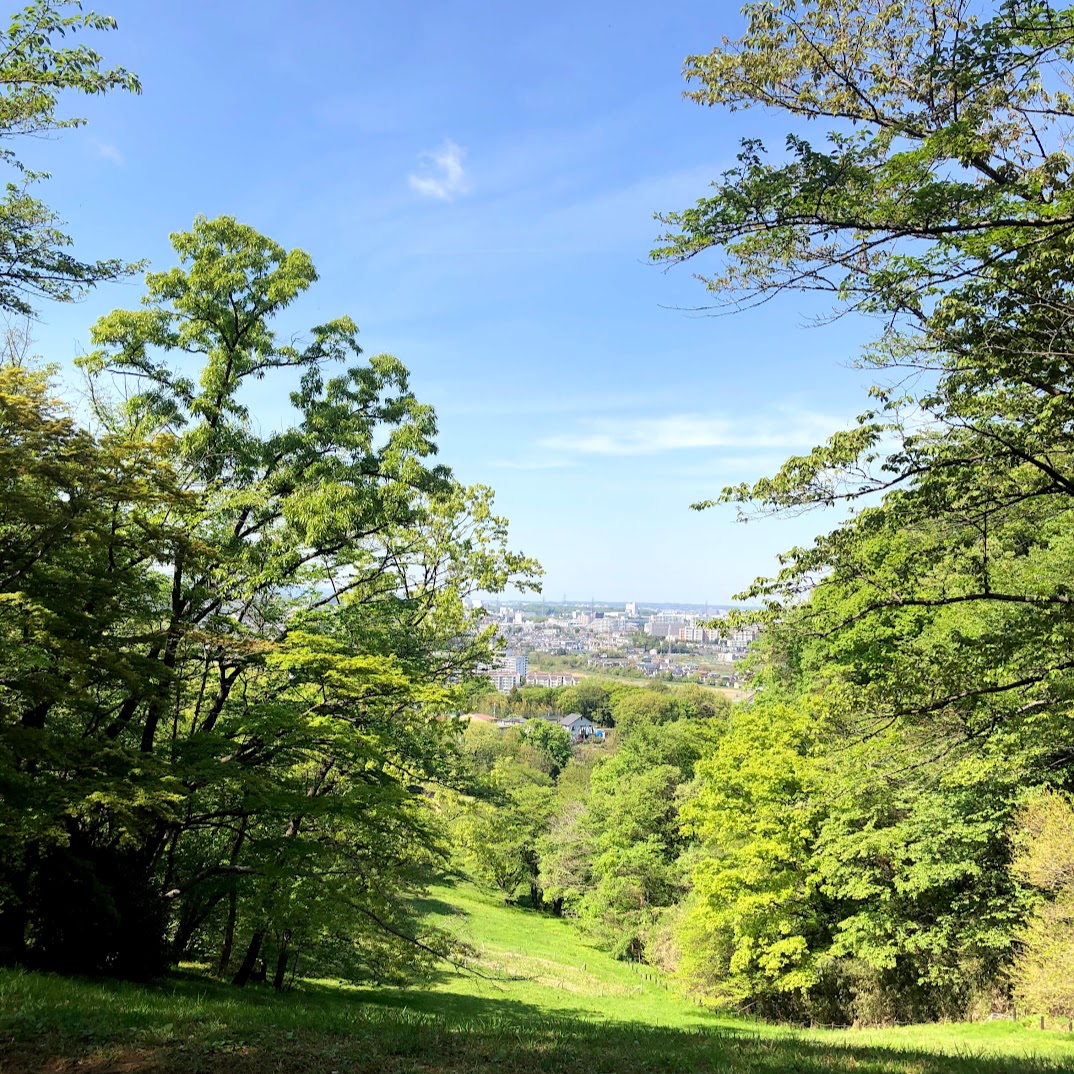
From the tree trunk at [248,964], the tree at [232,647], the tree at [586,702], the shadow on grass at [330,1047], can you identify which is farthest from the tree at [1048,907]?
the tree at [586,702]

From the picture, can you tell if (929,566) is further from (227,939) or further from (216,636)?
(227,939)

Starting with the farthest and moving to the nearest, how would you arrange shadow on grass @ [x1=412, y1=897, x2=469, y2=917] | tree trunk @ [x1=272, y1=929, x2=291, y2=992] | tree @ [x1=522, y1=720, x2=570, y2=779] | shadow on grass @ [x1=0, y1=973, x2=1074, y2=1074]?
tree @ [x1=522, y1=720, x2=570, y2=779] → shadow on grass @ [x1=412, y1=897, x2=469, y2=917] → tree trunk @ [x1=272, y1=929, x2=291, y2=992] → shadow on grass @ [x1=0, y1=973, x2=1074, y2=1074]

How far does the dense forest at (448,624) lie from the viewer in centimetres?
628

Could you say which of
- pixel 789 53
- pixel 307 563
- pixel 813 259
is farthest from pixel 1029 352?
pixel 307 563

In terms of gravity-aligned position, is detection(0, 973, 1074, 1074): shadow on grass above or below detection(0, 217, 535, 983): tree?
below

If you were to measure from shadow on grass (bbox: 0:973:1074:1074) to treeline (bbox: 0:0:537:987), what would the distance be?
1.93 m

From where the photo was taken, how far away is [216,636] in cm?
975

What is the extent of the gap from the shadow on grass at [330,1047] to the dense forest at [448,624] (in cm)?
197

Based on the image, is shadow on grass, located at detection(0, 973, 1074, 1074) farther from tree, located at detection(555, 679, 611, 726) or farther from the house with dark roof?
tree, located at detection(555, 679, 611, 726)

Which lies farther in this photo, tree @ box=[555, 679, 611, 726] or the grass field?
tree @ box=[555, 679, 611, 726]

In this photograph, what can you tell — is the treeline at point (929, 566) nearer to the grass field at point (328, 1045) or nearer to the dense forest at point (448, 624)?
the dense forest at point (448, 624)

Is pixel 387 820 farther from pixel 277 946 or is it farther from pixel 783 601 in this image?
pixel 783 601

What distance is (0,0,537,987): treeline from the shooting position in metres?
8.07

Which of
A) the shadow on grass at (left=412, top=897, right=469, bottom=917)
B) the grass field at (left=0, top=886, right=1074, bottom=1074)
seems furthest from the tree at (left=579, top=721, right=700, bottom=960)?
the grass field at (left=0, top=886, right=1074, bottom=1074)
